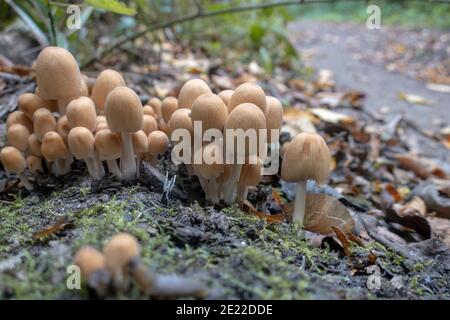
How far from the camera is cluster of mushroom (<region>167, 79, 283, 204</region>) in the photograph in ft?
5.38

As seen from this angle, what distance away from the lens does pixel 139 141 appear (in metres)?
1.90

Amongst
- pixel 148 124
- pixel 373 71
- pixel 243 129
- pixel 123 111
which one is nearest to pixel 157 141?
pixel 148 124

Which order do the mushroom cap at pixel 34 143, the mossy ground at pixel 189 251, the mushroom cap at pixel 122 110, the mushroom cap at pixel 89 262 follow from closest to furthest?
the mushroom cap at pixel 89 262 → the mossy ground at pixel 189 251 → the mushroom cap at pixel 122 110 → the mushroom cap at pixel 34 143

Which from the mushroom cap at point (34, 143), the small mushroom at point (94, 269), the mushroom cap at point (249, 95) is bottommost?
the small mushroom at point (94, 269)

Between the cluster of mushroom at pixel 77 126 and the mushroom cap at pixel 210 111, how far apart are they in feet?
0.82

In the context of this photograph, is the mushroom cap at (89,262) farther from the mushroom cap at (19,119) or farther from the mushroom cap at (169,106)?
the mushroom cap at (19,119)

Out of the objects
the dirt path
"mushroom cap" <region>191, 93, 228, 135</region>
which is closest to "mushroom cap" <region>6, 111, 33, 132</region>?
"mushroom cap" <region>191, 93, 228, 135</region>

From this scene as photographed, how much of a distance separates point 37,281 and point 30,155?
1.13 metres

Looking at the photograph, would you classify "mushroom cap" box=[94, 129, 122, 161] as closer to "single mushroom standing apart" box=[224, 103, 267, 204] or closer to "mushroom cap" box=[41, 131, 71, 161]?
"mushroom cap" box=[41, 131, 71, 161]

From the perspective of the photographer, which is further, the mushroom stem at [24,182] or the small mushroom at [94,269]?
the mushroom stem at [24,182]

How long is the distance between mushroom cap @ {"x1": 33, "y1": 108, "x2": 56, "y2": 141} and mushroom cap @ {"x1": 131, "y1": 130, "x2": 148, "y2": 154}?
0.40 m

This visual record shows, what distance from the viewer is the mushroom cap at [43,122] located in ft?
6.43

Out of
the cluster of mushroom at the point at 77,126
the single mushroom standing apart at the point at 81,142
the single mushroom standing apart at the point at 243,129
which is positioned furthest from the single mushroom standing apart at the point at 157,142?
the single mushroom standing apart at the point at 243,129
